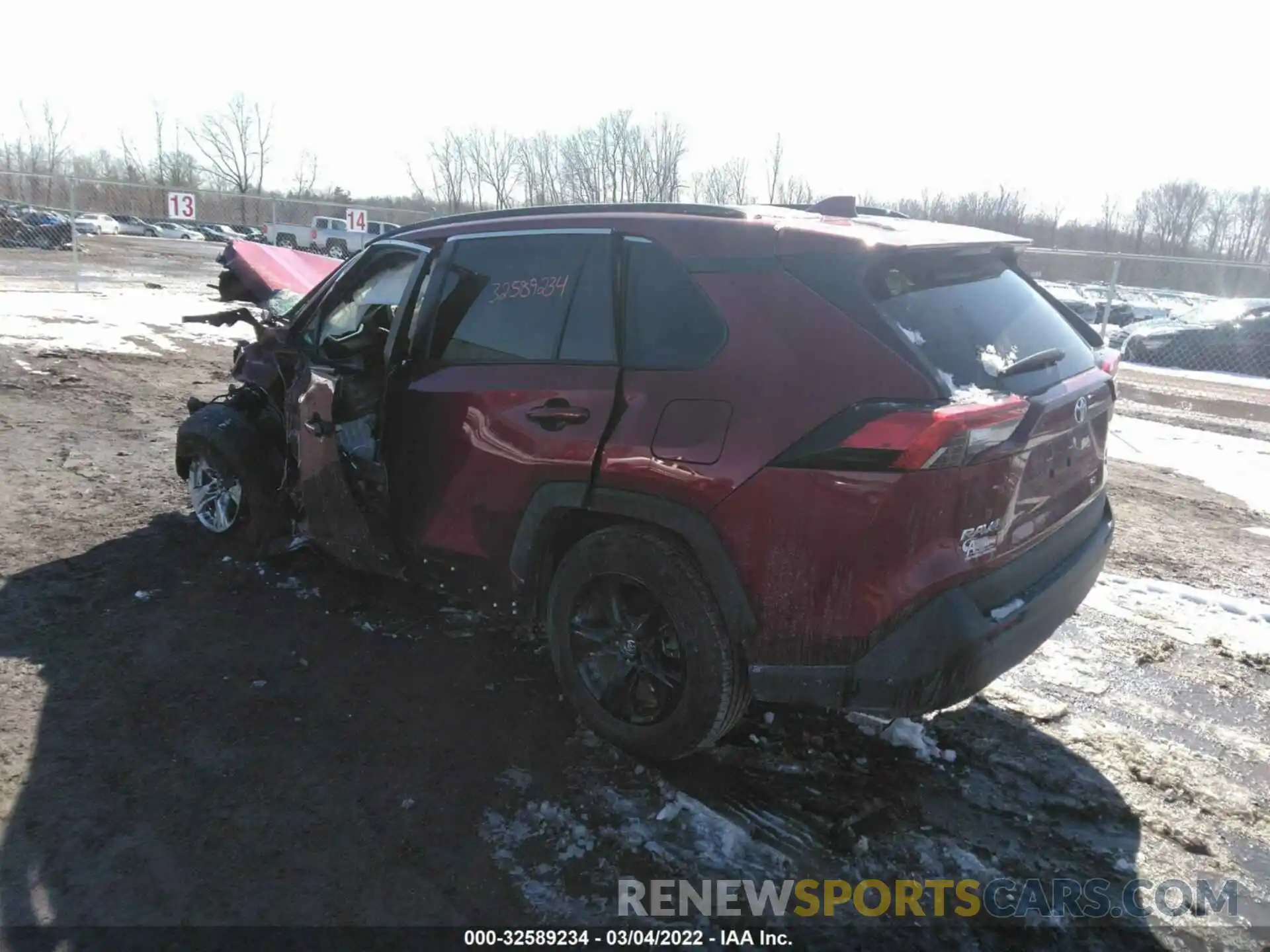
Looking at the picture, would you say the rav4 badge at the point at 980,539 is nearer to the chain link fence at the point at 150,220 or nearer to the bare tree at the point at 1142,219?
the chain link fence at the point at 150,220

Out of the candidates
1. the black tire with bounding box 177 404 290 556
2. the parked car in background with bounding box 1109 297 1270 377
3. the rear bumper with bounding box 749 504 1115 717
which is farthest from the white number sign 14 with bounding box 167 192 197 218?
the rear bumper with bounding box 749 504 1115 717

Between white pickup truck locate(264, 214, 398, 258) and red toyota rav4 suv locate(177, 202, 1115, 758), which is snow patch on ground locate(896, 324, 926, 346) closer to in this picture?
red toyota rav4 suv locate(177, 202, 1115, 758)

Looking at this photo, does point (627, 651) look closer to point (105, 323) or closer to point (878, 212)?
point (878, 212)

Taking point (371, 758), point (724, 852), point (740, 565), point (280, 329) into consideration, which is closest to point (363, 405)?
point (280, 329)

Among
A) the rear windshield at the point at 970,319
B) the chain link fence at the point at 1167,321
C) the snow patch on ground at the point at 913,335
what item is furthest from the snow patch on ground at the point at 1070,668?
the chain link fence at the point at 1167,321

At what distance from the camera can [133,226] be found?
5416 cm

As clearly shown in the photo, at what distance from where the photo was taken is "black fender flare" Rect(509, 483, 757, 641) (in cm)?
272

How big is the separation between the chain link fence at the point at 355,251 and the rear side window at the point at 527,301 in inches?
334

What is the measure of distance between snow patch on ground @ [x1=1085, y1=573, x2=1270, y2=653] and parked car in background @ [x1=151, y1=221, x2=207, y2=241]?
2245 inches

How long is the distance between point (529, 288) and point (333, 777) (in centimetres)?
199

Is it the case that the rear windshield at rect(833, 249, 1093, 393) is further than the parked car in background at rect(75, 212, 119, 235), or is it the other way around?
the parked car in background at rect(75, 212, 119, 235)

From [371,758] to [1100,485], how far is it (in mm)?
3008

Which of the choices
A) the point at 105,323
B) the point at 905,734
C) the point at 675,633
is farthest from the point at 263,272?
the point at 105,323

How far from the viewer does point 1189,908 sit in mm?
2516
